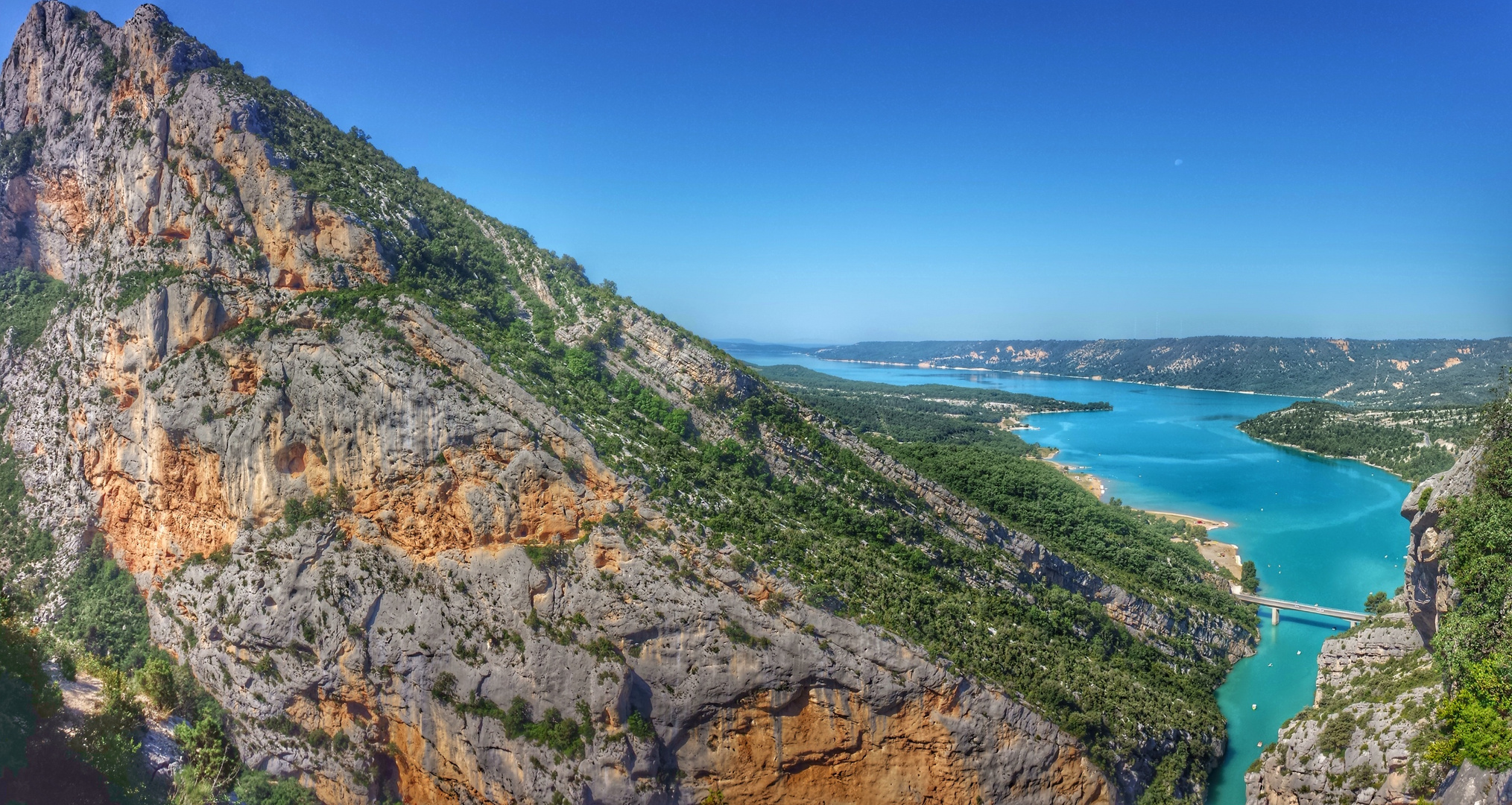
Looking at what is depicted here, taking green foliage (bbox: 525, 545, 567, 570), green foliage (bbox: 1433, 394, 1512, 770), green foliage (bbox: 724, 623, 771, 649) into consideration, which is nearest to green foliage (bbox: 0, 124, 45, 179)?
green foliage (bbox: 525, 545, 567, 570)

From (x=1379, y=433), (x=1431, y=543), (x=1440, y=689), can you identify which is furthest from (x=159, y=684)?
(x=1379, y=433)

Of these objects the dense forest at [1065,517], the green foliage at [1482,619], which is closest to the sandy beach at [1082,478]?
the dense forest at [1065,517]

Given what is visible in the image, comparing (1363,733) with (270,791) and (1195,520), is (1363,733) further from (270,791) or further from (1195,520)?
(1195,520)

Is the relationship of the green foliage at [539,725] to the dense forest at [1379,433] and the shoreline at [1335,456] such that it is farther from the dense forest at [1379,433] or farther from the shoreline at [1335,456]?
the shoreline at [1335,456]

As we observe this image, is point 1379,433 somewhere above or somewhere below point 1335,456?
above

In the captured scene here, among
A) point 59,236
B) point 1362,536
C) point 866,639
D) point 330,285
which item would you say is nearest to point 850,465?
point 866,639
